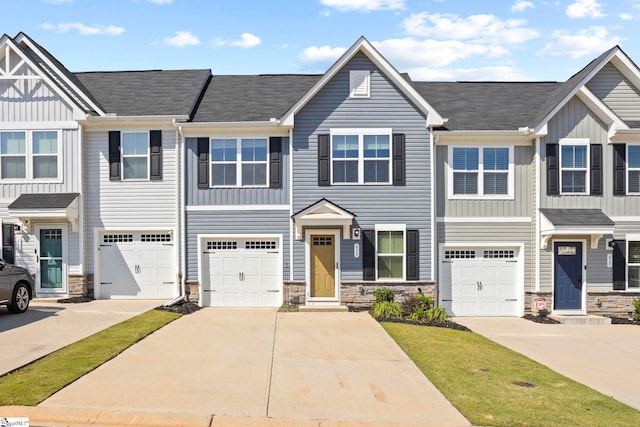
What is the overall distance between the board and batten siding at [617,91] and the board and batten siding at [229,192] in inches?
434

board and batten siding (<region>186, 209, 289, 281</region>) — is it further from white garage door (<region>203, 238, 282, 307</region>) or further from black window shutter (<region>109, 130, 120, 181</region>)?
black window shutter (<region>109, 130, 120, 181</region>)

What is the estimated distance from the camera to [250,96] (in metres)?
18.7

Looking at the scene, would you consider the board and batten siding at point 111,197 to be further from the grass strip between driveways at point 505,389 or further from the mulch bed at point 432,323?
the grass strip between driveways at point 505,389

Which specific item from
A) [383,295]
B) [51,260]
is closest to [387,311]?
[383,295]

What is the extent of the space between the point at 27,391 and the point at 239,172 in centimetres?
1033

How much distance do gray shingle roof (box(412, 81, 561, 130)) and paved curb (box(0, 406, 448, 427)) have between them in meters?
12.7

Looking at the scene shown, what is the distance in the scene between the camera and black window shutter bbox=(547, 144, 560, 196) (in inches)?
668

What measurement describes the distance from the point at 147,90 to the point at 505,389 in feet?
52.5

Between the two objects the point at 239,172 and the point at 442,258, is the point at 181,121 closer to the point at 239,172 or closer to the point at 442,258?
the point at 239,172

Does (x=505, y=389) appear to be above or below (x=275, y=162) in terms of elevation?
below

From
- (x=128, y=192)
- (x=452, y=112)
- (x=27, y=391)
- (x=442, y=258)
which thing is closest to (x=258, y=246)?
(x=128, y=192)

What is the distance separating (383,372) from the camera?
925 cm

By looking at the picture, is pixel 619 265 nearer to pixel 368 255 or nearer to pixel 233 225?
pixel 368 255

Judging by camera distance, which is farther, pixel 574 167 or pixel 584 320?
pixel 574 167
